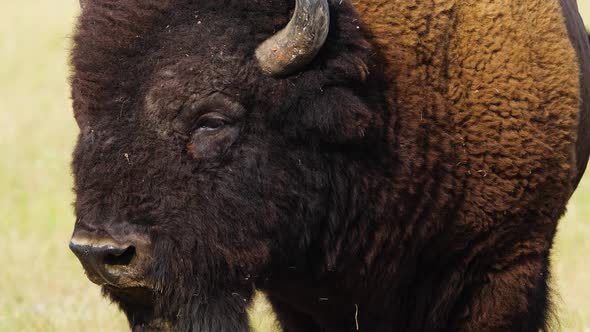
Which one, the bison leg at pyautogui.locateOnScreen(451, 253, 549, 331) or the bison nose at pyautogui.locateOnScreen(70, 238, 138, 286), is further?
the bison leg at pyautogui.locateOnScreen(451, 253, 549, 331)

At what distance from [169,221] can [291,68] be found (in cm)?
79

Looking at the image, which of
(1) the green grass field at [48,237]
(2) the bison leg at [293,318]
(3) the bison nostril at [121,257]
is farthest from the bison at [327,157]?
(1) the green grass field at [48,237]

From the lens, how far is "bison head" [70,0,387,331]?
13.1ft

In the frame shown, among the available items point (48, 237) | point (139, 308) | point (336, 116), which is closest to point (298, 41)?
point (336, 116)

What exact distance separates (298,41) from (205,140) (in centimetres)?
55

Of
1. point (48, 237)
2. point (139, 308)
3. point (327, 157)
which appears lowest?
point (48, 237)

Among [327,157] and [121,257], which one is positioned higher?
[327,157]

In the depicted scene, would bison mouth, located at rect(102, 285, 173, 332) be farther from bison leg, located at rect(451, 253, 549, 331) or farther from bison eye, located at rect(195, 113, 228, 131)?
bison leg, located at rect(451, 253, 549, 331)

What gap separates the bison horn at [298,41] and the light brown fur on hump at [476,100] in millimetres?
422

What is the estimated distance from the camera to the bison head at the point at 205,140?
3979 mm

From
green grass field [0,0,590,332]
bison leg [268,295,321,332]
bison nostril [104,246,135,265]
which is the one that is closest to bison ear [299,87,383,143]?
bison nostril [104,246,135,265]

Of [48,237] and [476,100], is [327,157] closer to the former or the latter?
[476,100]

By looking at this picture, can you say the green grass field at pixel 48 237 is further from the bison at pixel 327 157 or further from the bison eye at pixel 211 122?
the bison eye at pixel 211 122

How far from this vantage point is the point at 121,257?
3945 millimetres
